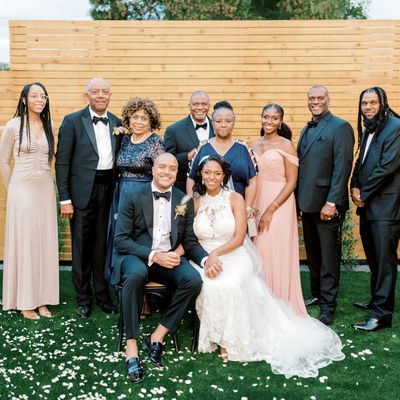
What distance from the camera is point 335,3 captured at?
16062 millimetres

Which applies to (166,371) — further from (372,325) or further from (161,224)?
(372,325)

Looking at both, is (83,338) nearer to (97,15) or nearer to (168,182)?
(168,182)

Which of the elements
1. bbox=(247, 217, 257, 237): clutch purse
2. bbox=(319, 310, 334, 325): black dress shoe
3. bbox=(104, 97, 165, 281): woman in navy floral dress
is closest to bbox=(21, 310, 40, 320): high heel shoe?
bbox=(104, 97, 165, 281): woman in navy floral dress

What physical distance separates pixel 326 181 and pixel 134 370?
A: 7.95 feet

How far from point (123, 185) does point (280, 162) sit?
1.49 metres

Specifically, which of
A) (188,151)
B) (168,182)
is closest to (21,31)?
(188,151)

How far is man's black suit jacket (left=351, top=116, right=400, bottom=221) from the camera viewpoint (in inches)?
183

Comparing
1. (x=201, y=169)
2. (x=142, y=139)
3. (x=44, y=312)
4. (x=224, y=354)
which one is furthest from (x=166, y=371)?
(x=142, y=139)

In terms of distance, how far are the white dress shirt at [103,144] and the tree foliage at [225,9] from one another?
11103mm

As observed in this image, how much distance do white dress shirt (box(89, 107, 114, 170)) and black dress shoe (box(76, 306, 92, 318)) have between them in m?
1.40

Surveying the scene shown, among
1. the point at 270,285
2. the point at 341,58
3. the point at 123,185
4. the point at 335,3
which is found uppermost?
the point at 335,3

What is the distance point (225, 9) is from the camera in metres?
15.1

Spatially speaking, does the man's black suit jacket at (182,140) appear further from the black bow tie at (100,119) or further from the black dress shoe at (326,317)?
the black dress shoe at (326,317)

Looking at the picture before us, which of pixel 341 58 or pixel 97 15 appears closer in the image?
pixel 341 58
